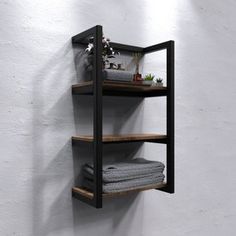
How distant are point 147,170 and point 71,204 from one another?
1.09 feet

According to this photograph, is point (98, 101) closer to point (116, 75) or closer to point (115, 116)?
point (116, 75)

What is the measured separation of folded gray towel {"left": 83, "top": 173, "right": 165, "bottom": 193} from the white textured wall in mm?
98

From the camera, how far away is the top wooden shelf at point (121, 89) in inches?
48.5

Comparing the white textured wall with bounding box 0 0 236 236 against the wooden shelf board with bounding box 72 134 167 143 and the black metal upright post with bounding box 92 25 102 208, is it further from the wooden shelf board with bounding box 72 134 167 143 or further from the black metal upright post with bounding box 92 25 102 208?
the black metal upright post with bounding box 92 25 102 208

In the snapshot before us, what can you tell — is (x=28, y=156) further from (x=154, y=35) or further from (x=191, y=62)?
(x=191, y=62)

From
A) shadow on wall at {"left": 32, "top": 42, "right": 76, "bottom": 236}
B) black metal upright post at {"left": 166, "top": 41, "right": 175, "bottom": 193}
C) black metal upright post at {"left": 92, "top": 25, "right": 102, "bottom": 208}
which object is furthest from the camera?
black metal upright post at {"left": 166, "top": 41, "right": 175, "bottom": 193}

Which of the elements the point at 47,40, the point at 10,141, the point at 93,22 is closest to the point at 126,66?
the point at 93,22

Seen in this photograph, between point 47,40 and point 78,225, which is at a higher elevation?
point 47,40

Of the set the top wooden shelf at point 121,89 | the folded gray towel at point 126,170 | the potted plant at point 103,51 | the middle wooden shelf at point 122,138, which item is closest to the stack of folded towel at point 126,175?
the folded gray towel at point 126,170

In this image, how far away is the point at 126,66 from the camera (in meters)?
1.50

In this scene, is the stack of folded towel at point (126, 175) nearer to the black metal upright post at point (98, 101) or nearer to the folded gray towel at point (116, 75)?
the black metal upright post at point (98, 101)

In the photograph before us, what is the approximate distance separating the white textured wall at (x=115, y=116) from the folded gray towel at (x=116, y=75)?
195 millimetres

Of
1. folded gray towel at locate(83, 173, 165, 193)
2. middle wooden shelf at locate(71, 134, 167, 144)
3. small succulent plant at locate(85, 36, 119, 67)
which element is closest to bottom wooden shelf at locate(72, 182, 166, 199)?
folded gray towel at locate(83, 173, 165, 193)

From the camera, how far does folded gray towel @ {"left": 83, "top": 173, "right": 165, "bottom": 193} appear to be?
1.23 meters
